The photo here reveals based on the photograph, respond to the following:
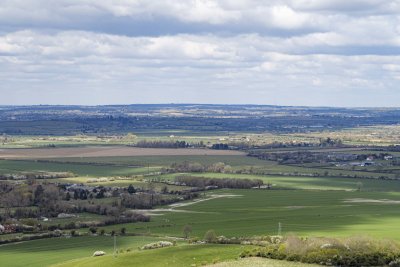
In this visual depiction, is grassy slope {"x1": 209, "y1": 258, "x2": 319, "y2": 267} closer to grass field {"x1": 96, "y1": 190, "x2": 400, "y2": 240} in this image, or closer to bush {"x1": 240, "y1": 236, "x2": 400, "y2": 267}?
bush {"x1": 240, "y1": 236, "x2": 400, "y2": 267}

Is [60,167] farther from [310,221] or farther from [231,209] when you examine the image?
[310,221]

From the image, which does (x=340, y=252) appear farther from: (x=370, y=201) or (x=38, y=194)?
(x=38, y=194)

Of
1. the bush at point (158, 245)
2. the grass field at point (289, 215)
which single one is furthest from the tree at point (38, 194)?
the bush at point (158, 245)

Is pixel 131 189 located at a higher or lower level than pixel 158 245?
lower

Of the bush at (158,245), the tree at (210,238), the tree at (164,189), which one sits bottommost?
the tree at (164,189)

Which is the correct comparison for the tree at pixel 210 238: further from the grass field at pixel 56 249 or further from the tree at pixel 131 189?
the tree at pixel 131 189

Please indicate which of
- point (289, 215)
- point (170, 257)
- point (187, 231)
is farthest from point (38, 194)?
point (170, 257)

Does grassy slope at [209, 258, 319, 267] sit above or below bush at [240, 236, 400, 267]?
below

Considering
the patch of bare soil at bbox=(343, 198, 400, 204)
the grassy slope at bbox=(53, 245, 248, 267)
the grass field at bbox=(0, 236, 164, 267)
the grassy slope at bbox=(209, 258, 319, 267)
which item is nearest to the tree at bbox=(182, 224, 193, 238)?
the grass field at bbox=(0, 236, 164, 267)
